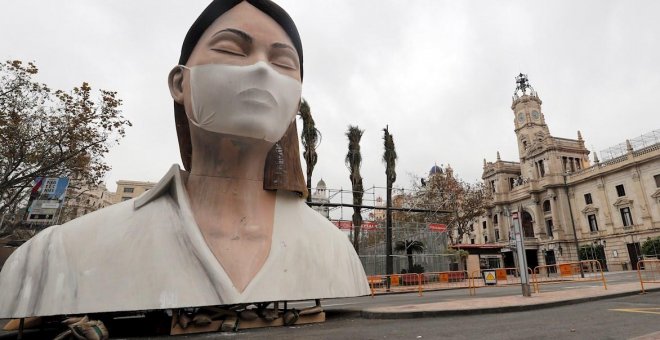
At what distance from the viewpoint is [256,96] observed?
5.82 m

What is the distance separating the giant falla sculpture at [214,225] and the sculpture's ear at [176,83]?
0.02 m

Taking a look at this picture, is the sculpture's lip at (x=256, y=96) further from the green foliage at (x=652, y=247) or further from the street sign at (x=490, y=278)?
the green foliage at (x=652, y=247)

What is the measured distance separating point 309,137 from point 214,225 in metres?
15.1

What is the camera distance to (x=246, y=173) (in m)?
6.60

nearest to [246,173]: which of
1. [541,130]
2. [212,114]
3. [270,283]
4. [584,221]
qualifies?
[212,114]

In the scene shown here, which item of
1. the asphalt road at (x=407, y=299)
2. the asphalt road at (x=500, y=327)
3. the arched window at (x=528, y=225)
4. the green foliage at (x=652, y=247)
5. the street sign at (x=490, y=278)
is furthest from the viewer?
the arched window at (x=528, y=225)

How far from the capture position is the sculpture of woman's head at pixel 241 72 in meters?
5.80

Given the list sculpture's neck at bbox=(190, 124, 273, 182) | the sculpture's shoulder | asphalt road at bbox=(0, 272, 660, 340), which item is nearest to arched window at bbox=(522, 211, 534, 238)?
asphalt road at bbox=(0, 272, 660, 340)

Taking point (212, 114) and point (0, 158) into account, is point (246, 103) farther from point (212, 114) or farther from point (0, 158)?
point (0, 158)

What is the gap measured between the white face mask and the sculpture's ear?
2.33 ft

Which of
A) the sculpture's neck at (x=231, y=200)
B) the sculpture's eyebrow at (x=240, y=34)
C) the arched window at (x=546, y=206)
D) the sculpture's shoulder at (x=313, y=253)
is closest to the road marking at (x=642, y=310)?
the sculpture's shoulder at (x=313, y=253)

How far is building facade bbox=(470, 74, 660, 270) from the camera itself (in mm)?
36312

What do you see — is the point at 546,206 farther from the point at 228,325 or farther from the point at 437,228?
the point at 228,325

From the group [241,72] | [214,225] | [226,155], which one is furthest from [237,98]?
→ [214,225]
